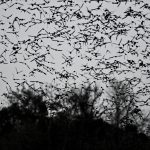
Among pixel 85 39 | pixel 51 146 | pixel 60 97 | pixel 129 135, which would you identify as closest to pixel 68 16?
pixel 85 39

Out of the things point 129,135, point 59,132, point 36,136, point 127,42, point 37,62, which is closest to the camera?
point 37,62

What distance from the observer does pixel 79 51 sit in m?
5.74

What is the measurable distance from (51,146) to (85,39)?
52.8 ft

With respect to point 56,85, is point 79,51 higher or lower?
higher

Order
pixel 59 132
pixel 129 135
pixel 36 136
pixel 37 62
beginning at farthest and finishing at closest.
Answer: pixel 36 136 → pixel 59 132 → pixel 129 135 → pixel 37 62

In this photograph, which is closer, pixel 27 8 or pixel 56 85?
pixel 27 8

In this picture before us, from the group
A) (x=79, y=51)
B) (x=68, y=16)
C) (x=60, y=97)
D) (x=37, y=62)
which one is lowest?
(x=60, y=97)

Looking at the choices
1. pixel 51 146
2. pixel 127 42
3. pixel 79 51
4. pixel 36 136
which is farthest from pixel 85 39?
pixel 36 136

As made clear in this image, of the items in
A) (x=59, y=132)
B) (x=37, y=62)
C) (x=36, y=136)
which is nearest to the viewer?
(x=37, y=62)

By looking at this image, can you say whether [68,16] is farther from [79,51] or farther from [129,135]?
[129,135]

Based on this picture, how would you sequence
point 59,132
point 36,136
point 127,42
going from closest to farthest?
point 127,42 → point 59,132 → point 36,136

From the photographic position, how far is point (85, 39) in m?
5.56

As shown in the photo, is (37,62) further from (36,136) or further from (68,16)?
(36,136)

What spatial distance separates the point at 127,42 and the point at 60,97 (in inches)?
70.3
